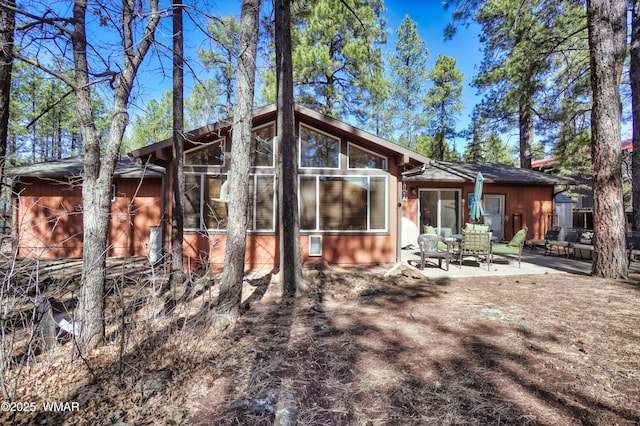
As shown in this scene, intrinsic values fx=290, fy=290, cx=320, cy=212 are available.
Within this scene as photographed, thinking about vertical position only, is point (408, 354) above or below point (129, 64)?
below

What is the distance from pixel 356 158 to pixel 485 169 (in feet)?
25.6

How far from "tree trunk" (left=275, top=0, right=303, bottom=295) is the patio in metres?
3.09

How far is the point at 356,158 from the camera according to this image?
7668mm

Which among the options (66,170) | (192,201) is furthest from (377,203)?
(66,170)

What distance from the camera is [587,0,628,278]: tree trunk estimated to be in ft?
19.3

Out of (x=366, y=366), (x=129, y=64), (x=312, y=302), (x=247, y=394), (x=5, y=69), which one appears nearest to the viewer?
(x=247, y=394)

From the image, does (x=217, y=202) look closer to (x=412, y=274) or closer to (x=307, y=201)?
(x=307, y=201)

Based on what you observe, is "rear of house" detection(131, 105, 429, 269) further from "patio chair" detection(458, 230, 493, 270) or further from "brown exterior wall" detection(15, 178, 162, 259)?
"brown exterior wall" detection(15, 178, 162, 259)

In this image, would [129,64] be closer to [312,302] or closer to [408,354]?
[312,302]

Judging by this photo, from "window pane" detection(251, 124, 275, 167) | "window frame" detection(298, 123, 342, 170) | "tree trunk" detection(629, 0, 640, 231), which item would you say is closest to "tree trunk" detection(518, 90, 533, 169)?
"tree trunk" detection(629, 0, 640, 231)

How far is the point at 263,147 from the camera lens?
24.2ft

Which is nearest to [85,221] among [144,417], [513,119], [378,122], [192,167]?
[144,417]

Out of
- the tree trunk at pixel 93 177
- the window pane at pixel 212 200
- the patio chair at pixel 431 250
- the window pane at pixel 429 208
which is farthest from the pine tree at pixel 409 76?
the tree trunk at pixel 93 177

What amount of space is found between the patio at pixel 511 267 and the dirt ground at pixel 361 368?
85.0 inches
